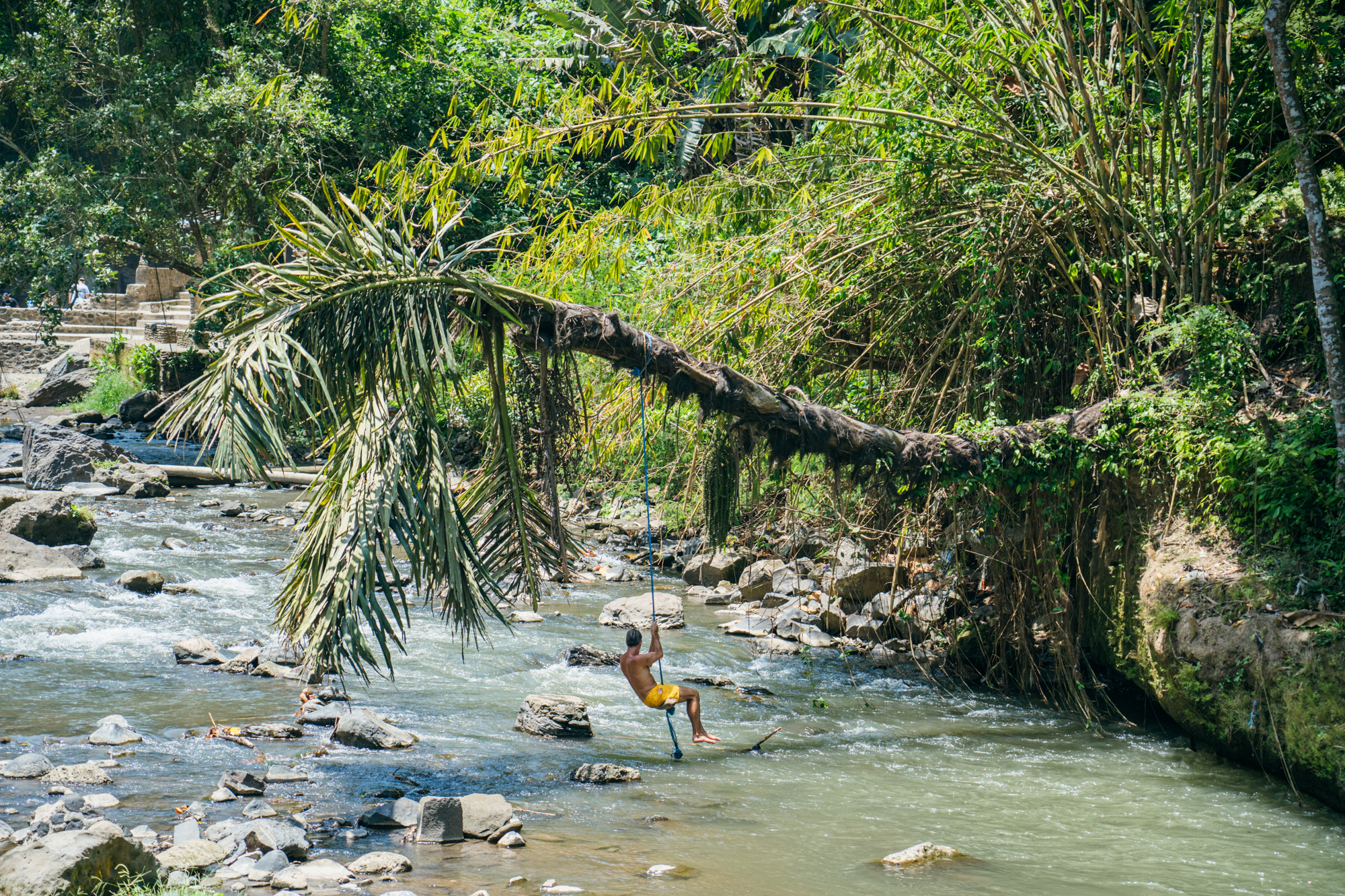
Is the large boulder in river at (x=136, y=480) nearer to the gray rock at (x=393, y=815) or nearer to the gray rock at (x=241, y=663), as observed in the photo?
the gray rock at (x=241, y=663)

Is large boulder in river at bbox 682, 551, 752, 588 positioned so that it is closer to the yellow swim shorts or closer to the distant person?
the yellow swim shorts

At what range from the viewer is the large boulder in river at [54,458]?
16.8 metres

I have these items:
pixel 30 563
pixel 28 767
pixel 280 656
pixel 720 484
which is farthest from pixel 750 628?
pixel 30 563

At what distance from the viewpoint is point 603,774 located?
22.3ft

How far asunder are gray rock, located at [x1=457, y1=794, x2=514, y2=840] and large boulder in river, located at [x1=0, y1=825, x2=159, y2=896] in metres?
1.71

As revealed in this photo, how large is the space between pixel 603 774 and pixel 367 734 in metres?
1.64

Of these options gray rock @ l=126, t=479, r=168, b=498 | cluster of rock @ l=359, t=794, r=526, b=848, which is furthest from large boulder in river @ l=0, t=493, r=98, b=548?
cluster of rock @ l=359, t=794, r=526, b=848

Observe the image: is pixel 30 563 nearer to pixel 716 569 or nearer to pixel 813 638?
pixel 716 569

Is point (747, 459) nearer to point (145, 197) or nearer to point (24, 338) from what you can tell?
point (145, 197)

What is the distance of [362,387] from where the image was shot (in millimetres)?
6027

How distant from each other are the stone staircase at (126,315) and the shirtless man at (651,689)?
23.4m

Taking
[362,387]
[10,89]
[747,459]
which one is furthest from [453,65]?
[362,387]

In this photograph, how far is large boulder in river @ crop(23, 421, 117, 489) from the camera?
16844 millimetres

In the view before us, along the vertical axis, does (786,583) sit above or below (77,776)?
above
